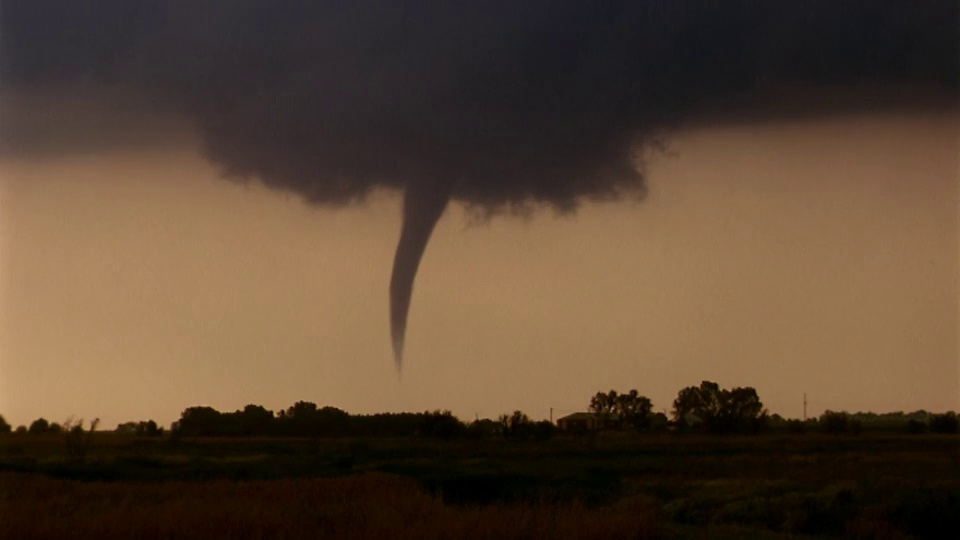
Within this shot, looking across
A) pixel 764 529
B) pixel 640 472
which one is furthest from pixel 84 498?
pixel 640 472

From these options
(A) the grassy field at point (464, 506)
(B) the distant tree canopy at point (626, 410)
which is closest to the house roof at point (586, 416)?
(B) the distant tree canopy at point (626, 410)

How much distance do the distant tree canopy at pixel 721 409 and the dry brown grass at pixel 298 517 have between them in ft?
421

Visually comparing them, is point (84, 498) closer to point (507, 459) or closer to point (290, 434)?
point (507, 459)

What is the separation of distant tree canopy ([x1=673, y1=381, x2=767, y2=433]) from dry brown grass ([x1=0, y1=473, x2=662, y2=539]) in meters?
128

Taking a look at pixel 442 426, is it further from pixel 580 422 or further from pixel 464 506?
pixel 464 506

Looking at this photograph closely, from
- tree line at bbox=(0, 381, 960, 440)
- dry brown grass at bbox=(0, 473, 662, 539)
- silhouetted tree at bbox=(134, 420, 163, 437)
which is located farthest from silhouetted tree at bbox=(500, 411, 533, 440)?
dry brown grass at bbox=(0, 473, 662, 539)

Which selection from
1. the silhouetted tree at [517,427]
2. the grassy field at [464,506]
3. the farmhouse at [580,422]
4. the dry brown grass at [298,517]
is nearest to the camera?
the dry brown grass at [298,517]

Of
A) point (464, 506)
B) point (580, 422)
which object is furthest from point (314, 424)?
point (464, 506)

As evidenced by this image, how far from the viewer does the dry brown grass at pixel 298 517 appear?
2536 centimetres

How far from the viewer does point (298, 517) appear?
91.6 feet

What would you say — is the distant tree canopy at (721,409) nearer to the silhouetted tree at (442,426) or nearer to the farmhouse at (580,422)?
the farmhouse at (580,422)

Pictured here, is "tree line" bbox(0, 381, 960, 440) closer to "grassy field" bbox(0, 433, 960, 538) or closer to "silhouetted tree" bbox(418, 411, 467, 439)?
"silhouetted tree" bbox(418, 411, 467, 439)

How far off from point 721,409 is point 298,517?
14091 cm

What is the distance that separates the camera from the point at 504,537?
82.6 feet
